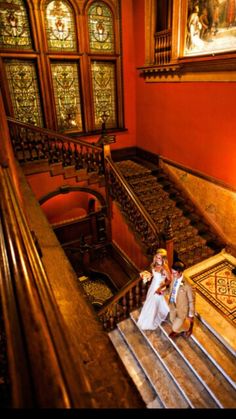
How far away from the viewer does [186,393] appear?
3.78 meters

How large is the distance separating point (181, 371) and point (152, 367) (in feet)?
1.63

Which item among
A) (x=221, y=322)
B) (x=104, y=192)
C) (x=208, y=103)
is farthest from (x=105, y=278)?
(x=208, y=103)

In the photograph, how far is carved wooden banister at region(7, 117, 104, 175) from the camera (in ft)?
20.7

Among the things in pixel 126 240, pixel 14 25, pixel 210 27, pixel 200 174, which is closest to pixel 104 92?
pixel 14 25

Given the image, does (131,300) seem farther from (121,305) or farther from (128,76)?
(128,76)

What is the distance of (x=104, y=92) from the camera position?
28.9 feet

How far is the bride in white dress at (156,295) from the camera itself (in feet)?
13.2

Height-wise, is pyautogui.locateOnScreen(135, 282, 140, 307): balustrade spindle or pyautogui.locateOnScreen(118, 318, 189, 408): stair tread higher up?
pyautogui.locateOnScreen(135, 282, 140, 307): balustrade spindle

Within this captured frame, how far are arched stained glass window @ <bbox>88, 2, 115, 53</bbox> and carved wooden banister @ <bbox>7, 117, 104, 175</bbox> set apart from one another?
12.2 ft

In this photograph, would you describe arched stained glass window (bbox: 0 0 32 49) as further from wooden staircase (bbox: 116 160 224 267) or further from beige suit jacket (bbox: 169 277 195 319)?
beige suit jacket (bbox: 169 277 195 319)

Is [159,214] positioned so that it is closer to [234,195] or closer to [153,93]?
[234,195]

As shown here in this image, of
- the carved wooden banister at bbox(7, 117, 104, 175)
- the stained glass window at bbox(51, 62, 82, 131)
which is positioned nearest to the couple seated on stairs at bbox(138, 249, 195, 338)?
the carved wooden banister at bbox(7, 117, 104, 175)

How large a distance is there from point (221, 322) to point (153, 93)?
7044 millimetres

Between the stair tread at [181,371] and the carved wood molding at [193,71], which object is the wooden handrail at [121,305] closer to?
the stair tread at [181,371]
